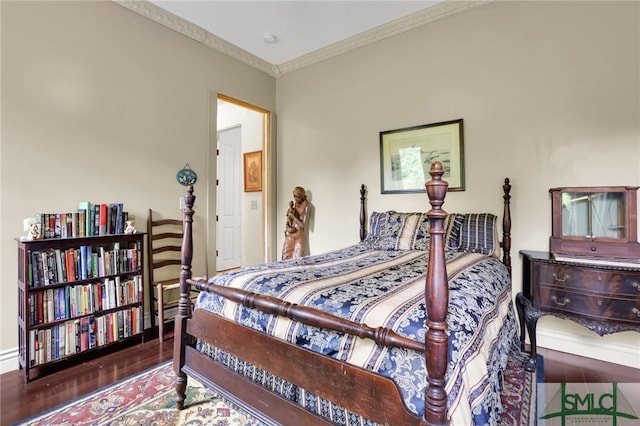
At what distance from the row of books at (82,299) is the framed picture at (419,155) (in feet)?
8.53

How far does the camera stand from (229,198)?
5617 millimetres

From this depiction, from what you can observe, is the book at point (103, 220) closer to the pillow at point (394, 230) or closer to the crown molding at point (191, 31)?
the crown molding at point (191, 31)

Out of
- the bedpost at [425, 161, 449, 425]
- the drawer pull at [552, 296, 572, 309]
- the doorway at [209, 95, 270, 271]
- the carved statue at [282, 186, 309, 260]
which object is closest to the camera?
the bedpost at [425, 161, 449, 425]

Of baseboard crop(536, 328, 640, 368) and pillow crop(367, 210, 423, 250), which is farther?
pillow crop(367, 210, 423, 250)

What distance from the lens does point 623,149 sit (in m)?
2.30

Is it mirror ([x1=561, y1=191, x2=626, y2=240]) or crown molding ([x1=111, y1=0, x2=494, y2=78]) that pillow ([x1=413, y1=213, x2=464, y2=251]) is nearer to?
mirror ([x1=561, y1=191, x2=626, y2=240])

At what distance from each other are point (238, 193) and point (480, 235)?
4.27 metres

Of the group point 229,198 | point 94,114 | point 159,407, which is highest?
point 94,114

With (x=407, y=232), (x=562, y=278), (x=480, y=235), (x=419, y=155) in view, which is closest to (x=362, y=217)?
(x=407, y=232)

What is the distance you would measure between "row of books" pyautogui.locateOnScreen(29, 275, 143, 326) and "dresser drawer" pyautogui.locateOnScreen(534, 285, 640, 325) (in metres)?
3.17

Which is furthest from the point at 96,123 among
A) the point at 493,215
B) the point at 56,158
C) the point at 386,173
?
the point at 493,215

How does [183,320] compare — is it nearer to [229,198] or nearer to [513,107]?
[513,107]

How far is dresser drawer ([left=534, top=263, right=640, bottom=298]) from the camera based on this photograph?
6.27 ft

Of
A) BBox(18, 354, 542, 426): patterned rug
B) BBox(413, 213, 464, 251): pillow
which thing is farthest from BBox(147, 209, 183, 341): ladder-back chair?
BBox(413, 213, 464, 251): pillow
